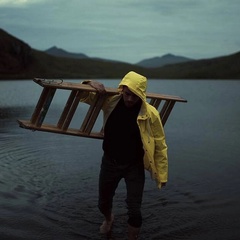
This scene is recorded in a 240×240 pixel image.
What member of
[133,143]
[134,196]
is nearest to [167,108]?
[133,143]

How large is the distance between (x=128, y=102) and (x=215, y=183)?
4.33 metres

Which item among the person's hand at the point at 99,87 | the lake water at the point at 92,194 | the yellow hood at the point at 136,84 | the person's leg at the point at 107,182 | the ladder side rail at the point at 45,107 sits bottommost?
the lake water at the point at 92,194

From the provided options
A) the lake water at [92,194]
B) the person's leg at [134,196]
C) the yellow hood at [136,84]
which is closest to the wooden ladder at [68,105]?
the yellow hood at [136,84]

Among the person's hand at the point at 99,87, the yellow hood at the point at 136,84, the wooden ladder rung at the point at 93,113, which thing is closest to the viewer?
the yellow hood at the point at 136,84

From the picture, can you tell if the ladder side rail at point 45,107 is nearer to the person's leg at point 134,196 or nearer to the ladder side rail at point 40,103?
the ladder side rail at point 40,103

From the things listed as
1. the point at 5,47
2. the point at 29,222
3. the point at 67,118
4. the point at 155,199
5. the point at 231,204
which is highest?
the point at 67,118

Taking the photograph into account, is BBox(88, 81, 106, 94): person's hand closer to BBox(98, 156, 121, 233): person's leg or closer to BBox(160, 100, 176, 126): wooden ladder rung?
BBox(98, 156, 121, 233): person's leg

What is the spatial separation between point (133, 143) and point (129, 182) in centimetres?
47

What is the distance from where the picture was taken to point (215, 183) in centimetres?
874

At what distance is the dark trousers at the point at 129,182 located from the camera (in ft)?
16.9

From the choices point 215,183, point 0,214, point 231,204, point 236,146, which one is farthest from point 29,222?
point 236,146

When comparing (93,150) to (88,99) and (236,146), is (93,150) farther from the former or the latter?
(88,99)

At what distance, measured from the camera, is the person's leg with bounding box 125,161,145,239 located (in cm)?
514

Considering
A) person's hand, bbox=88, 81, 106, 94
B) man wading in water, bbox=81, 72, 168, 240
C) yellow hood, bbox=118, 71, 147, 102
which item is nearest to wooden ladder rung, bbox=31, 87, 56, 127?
person's hand, bbox=88, 81, 106, 94
